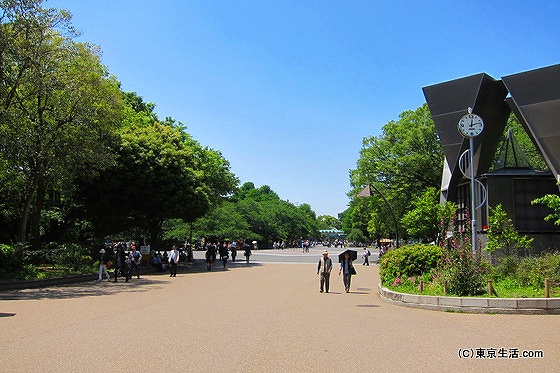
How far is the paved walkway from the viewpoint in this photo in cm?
661

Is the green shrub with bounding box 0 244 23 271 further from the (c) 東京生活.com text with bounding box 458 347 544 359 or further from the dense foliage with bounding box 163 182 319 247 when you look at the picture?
the dense foliage with bounding box 163 182 319 247

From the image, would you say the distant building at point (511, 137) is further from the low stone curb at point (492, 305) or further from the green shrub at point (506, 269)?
the low stone curb at point (492, 305)

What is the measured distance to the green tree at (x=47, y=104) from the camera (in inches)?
744

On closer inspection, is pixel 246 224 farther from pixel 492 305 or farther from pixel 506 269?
pixel 492 305

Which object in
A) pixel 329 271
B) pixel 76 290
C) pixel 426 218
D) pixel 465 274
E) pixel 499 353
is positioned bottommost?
pixel 76 290

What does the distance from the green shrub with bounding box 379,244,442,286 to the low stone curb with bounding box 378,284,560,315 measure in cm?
420

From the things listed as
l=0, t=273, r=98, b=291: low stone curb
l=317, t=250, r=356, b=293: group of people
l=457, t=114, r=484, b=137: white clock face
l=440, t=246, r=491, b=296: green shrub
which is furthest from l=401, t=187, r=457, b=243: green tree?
l=0, t=273, r=98, b=291: low stone curb

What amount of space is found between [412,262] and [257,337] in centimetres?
999

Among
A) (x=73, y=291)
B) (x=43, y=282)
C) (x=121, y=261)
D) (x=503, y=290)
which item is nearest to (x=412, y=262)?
(x=503, y=290)

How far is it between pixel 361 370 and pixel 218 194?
1500 inches

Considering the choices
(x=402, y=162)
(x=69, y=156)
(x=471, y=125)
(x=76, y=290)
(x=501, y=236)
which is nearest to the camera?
(x=471, y=125)

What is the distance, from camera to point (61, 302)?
554 inches

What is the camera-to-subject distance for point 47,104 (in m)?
22.9

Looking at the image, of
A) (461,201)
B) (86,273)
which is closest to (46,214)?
(86,273)
